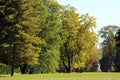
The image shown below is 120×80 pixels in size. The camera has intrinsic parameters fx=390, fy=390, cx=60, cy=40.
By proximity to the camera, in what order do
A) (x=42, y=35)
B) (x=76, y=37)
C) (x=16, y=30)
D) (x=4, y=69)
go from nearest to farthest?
(x=16, y=30) → (x=42, y=35) → (x=4, y=69) → (x=76, y=37)

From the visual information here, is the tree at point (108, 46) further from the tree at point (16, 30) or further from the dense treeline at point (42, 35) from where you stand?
the tree at point (16, 30)

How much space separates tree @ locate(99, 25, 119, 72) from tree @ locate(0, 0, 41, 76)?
65.0 metres

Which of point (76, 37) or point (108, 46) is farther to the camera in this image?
point (108, 46)

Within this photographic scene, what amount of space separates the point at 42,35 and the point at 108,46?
46792 mm

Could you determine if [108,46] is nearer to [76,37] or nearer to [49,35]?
[76,37]

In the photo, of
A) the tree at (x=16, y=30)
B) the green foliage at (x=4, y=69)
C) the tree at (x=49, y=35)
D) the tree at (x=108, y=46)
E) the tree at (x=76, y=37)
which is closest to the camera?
the tree at (x=16, y=30)

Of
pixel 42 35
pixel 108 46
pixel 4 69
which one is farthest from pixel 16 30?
pixel 108 46

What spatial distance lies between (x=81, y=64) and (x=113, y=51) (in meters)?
27.7

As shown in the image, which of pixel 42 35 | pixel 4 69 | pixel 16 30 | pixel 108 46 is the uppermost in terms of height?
pixel 108 46

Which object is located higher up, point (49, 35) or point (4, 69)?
point (49, 35)

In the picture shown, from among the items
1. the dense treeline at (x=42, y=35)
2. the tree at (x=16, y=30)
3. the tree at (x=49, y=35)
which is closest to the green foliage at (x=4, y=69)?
the dense treeline at (x=42, y=35)

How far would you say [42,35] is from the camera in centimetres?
7344

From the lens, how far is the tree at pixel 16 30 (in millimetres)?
52094

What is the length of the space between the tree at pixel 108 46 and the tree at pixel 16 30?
65.0 meters
